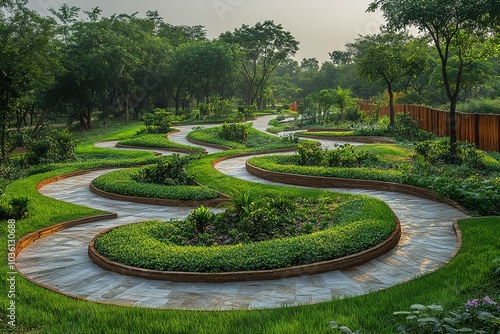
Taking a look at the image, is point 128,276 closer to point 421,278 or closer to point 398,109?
point 421,278

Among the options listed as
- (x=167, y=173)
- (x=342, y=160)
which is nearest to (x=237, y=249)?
(x=167, y=173)

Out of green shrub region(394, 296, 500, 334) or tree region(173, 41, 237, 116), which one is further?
tree region(173, 41, 237, 116)

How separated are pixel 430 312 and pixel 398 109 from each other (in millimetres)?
26755

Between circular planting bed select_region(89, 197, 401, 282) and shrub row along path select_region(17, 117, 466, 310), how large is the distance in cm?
11

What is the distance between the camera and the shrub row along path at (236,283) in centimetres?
494

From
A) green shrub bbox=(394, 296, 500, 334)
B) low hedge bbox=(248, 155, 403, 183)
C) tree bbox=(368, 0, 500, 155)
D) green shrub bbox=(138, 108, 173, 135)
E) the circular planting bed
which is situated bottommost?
the circular planting bed

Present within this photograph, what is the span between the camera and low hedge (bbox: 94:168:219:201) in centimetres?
969

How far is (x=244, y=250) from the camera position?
5922mm

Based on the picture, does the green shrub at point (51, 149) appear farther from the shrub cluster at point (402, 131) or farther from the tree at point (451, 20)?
the shrub cluster at point (402, 131)

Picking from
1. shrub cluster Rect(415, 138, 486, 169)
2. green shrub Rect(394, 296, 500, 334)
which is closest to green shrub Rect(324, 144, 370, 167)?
shrub cluster Rect(415, 138, 486, 169)

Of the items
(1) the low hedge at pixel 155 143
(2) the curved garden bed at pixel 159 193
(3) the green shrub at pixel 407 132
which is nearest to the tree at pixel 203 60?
(1) the low hedge at pixel 155 143

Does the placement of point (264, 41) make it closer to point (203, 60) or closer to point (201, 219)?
point (203, 60)

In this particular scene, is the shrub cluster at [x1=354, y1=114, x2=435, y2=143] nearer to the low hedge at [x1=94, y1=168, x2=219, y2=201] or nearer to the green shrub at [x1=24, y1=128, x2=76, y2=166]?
the low hedge at [x1=94, y1=168, x2=219, y2=201]

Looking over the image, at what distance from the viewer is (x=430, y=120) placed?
2147 centimetres
